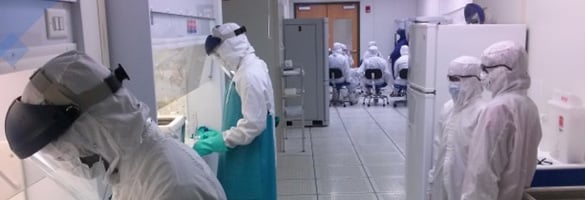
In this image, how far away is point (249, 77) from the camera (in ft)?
9.34

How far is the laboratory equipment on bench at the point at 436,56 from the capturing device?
3262mm

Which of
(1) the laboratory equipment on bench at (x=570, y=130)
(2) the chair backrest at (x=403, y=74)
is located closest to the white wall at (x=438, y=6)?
(2) the chair backrest at (x=403, y=74)

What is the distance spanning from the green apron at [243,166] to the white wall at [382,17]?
9275mm

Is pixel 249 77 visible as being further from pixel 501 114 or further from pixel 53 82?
pixel 53 82

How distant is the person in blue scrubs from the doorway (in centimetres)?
932

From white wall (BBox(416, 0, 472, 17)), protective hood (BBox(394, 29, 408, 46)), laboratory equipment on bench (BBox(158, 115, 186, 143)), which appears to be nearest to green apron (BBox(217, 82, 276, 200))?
laboratory equipment on bench (BBox(158, 115, 186, 143))

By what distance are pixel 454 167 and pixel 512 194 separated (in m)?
0.44

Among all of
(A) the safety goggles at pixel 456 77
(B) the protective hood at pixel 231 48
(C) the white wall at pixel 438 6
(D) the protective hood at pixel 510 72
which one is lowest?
(A) the safety goggles at pixel 456 77

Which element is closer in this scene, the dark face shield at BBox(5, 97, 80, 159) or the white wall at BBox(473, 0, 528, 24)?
the dark face shield at BBox(5, 97, 80, 159)

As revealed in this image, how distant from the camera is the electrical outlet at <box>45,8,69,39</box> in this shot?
1383 mm

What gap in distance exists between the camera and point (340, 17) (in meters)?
12.3

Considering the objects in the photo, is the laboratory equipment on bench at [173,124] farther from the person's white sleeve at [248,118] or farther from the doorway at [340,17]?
the doorway at [340,17]

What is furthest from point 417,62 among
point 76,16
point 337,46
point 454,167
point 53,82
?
point 337,46

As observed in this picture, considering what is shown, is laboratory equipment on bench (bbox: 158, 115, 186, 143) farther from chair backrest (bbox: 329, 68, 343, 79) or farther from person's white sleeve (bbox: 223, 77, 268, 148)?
chair backrest (bbox: 329, 68, 343, 79)
